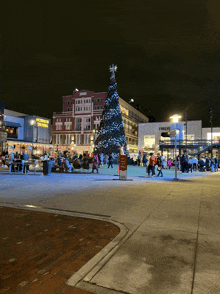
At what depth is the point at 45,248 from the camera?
3.64 m

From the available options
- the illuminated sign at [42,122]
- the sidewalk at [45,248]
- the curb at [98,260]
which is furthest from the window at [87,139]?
the curb at [98,260]

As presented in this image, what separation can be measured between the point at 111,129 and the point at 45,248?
99.9 feet

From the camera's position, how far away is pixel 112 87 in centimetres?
3438

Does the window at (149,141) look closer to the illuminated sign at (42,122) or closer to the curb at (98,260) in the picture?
the illuminated sign at (42,122)

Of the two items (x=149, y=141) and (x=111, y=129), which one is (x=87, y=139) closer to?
(x=149, y=141)

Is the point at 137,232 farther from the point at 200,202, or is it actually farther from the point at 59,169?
the point at 59,169

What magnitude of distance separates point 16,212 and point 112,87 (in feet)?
100.0

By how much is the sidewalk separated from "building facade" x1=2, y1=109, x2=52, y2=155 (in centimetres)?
4642

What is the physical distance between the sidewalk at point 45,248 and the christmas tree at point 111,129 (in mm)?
28151

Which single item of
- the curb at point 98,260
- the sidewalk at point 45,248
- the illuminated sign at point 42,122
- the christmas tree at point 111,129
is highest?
the illuminated sign at point 42,122

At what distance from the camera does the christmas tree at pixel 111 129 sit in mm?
33781

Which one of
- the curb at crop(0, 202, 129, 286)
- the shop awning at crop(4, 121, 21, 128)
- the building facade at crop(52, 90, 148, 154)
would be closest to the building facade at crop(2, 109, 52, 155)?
the shop awning at crop(4, 121, 21, 128)

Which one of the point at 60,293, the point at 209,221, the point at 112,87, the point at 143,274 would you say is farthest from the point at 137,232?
the point at 112,87

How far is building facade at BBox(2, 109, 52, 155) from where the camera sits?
50688 millimetres
